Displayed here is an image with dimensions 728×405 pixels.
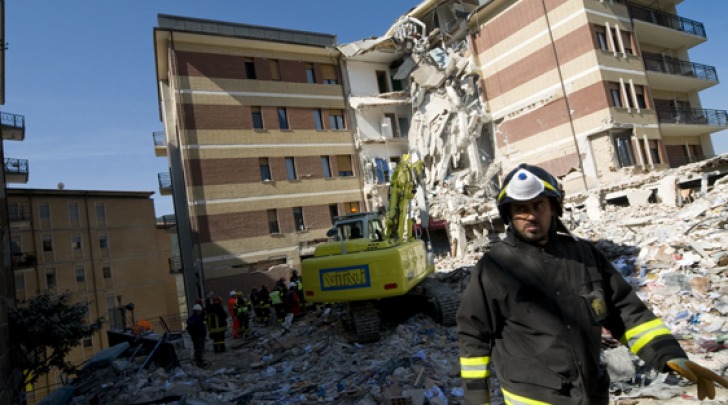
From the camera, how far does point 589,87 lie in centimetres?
1878

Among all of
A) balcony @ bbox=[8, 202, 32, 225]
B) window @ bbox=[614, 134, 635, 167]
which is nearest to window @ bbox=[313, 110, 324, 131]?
window @ bbox=[614, 134, 635, 167]

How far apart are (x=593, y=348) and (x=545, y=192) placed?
776mm

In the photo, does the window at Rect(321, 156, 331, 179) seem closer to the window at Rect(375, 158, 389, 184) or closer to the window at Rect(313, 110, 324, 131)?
the window at Rect(313, 110, 324, 131)

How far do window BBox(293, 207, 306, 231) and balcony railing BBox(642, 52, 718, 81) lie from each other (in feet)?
66.7

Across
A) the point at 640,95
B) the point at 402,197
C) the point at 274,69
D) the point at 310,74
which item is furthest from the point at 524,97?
the point at 402,197

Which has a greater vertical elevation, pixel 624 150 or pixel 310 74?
pixel 310 74

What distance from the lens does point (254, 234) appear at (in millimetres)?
21031

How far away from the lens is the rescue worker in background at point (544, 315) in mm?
1923

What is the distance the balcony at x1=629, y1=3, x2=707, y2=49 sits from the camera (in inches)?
865

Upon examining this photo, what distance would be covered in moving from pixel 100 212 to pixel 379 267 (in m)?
28.8

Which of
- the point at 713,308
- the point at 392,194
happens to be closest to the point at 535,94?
the point at 392,194

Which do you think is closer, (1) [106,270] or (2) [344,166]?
(2) [344,166]

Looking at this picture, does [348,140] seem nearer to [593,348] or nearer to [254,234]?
[254,234]

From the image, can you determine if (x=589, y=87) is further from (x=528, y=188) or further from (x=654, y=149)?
(x=528, y=188)
